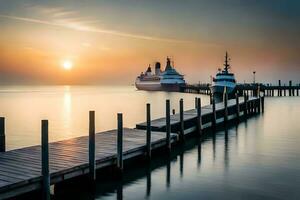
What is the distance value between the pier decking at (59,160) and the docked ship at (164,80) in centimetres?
12439

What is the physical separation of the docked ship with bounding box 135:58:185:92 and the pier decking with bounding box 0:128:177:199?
124386mm

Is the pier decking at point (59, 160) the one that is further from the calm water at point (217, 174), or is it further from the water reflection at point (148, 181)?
the calm water at point (217, 174)

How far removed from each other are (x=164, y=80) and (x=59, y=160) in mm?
134219

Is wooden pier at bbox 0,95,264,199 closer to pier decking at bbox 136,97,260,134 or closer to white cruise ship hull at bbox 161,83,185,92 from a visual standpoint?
pier decking at bbox 136,97,260,134

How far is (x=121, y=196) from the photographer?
36.3 ft

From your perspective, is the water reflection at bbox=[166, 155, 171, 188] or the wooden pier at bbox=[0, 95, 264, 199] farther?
the water reflection at bbox=[166, 155, 171, 188]

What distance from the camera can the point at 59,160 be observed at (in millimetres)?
10945

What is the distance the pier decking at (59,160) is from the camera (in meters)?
8.63

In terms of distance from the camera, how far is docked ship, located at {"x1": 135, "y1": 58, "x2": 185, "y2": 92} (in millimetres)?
141250

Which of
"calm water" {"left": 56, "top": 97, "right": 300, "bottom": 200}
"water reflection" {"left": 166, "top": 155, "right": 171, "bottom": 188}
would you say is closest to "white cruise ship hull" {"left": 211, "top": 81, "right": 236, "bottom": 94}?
"calm water" {"left": 56, "top": 97, "right": 300, "bottom": 200}

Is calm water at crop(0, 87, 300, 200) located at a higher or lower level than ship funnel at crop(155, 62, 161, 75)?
lower

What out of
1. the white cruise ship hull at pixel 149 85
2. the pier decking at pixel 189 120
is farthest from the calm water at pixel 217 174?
the white cruise ship hull at pixel 149 85

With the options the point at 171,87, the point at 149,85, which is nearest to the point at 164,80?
the point at 171,87

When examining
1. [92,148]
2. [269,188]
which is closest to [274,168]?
[269,188]
